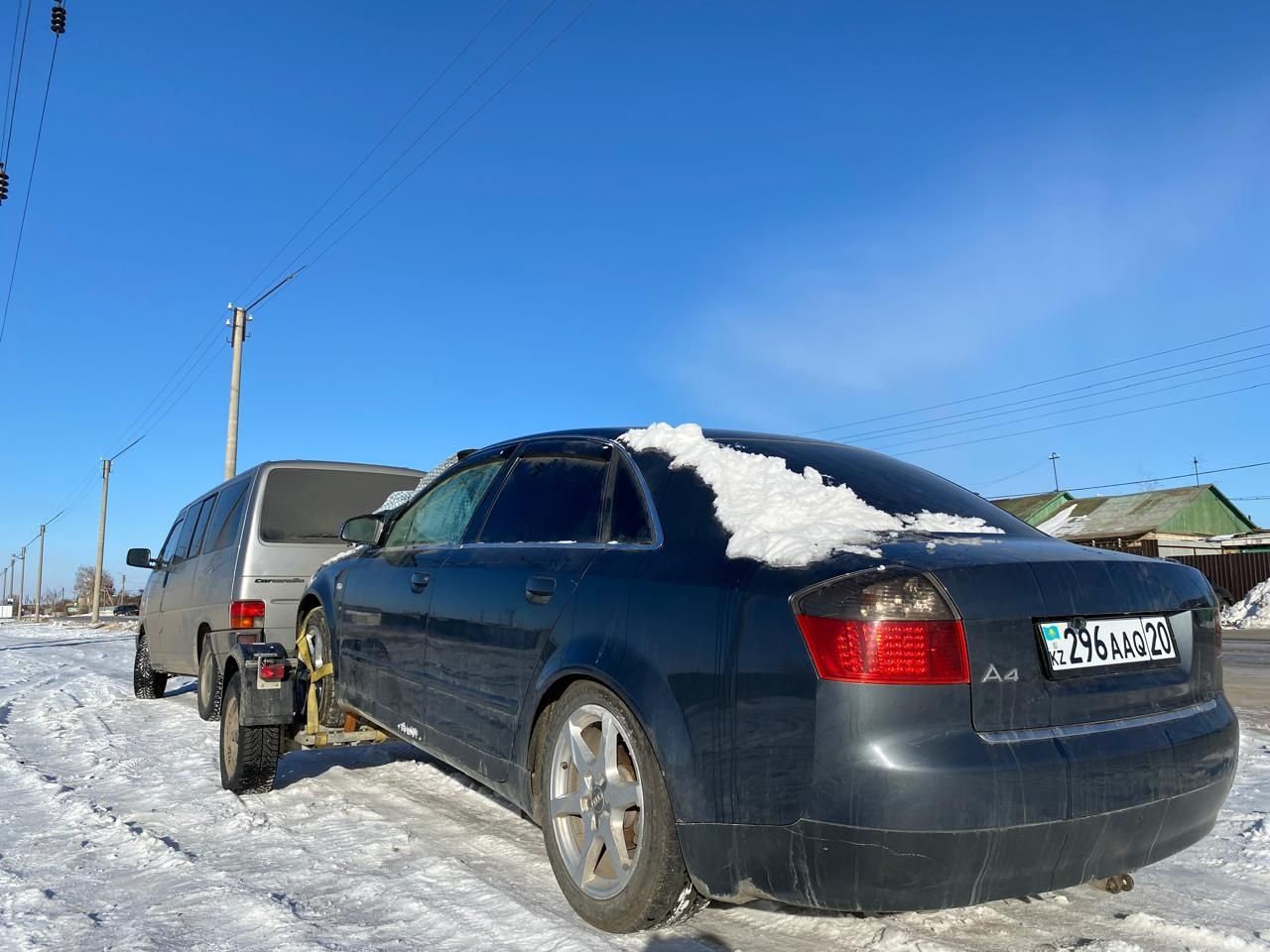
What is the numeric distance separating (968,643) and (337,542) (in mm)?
5477

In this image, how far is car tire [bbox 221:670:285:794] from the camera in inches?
189

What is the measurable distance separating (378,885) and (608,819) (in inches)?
42.7

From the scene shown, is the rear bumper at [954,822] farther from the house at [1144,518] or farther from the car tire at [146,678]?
the house at [1144,518]

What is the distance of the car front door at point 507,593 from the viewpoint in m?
3.28

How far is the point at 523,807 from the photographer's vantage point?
3264mm

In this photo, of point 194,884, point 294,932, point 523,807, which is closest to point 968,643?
point 523,807

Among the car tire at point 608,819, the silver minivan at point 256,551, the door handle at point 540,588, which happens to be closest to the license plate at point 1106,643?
the car tire at point 608,819

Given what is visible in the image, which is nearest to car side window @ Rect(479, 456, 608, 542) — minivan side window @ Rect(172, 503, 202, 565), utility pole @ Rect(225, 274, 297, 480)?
minivan side window @ Rect(172, 503, 202, 565)

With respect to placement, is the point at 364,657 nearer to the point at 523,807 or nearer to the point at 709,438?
the point at 523,807

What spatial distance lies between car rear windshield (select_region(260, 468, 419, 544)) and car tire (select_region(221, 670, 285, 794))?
1905 millimetres

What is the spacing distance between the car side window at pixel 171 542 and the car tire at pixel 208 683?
204 centimetres

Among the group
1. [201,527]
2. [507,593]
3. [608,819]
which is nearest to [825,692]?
[608,819]

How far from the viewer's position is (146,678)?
30.9ft

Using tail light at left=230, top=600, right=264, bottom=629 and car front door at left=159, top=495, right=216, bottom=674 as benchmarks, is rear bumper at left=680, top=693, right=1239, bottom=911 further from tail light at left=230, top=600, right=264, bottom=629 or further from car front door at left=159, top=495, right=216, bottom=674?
car front door at left=159, top=495, right=216, bottom=674
